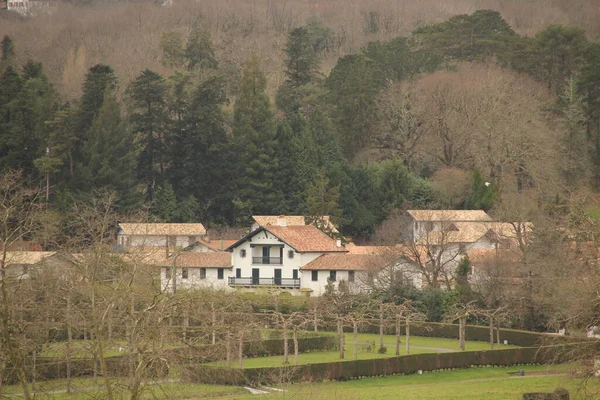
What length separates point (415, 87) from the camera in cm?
10619

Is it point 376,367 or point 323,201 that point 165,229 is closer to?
point 323,201

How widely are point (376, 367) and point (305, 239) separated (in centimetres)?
2657

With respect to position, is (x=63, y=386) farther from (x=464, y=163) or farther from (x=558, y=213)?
(x=464, y=163)

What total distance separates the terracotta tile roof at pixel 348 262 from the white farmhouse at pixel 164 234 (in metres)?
8.49

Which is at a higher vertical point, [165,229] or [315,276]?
[165,229]

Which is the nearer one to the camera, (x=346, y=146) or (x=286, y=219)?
(x=286, y=219)

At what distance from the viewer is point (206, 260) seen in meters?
81.8

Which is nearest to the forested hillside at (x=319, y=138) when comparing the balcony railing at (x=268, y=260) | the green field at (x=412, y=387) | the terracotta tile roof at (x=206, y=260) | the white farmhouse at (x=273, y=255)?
the terracotta tile roof at (x=206, y=260)

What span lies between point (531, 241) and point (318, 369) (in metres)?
20.6

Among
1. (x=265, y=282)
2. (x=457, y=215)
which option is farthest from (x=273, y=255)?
(x=457, y=215)

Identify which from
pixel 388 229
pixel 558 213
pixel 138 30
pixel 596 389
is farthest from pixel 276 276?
pixel 138 30

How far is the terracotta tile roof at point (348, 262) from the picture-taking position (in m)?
75.2

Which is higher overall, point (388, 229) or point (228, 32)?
point (228, 32)

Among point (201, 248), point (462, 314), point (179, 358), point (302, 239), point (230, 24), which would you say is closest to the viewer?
point (179, 358)
